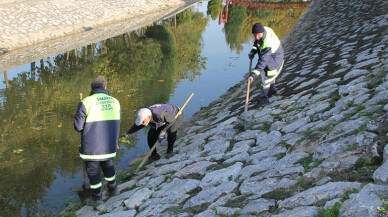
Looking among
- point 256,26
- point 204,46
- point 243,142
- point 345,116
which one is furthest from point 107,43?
point 345,116

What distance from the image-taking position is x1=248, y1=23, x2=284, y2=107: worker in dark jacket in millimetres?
6695

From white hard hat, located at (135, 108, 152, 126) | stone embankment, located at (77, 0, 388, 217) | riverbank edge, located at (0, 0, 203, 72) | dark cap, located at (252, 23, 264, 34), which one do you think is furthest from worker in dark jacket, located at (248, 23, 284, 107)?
riverbank edge, located at (0, 0, 203, 72)

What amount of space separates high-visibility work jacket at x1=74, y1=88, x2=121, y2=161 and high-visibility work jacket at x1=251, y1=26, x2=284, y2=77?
10.0ft

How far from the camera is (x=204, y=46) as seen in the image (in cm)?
1864

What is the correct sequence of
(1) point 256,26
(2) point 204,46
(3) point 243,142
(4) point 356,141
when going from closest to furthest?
(4) point 356,141, (3) point 243,142, (1) point 256,26, (2) point 204,46

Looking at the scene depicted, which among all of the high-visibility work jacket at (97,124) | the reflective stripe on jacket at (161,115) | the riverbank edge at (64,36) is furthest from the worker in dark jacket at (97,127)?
the riverbank edge at (64,36)

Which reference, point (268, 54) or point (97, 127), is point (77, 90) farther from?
point (97, 127)

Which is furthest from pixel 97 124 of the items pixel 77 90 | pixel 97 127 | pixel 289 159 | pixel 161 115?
pixel 77 90

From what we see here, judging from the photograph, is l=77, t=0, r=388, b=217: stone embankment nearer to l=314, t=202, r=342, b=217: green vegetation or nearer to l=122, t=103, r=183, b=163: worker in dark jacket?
l=314, t=202, r=342, b=217: green vegetation

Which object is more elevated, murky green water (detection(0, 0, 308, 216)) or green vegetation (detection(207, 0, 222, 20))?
murky green water (detection(0, 0, 308, 216))

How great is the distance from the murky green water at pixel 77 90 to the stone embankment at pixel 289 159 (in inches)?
58.1

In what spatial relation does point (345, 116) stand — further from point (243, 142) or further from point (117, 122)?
point (117, 122)

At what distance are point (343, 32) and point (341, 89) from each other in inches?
288

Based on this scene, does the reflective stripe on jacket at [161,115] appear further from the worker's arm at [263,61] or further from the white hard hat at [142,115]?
the worker's arm at [263,61]
